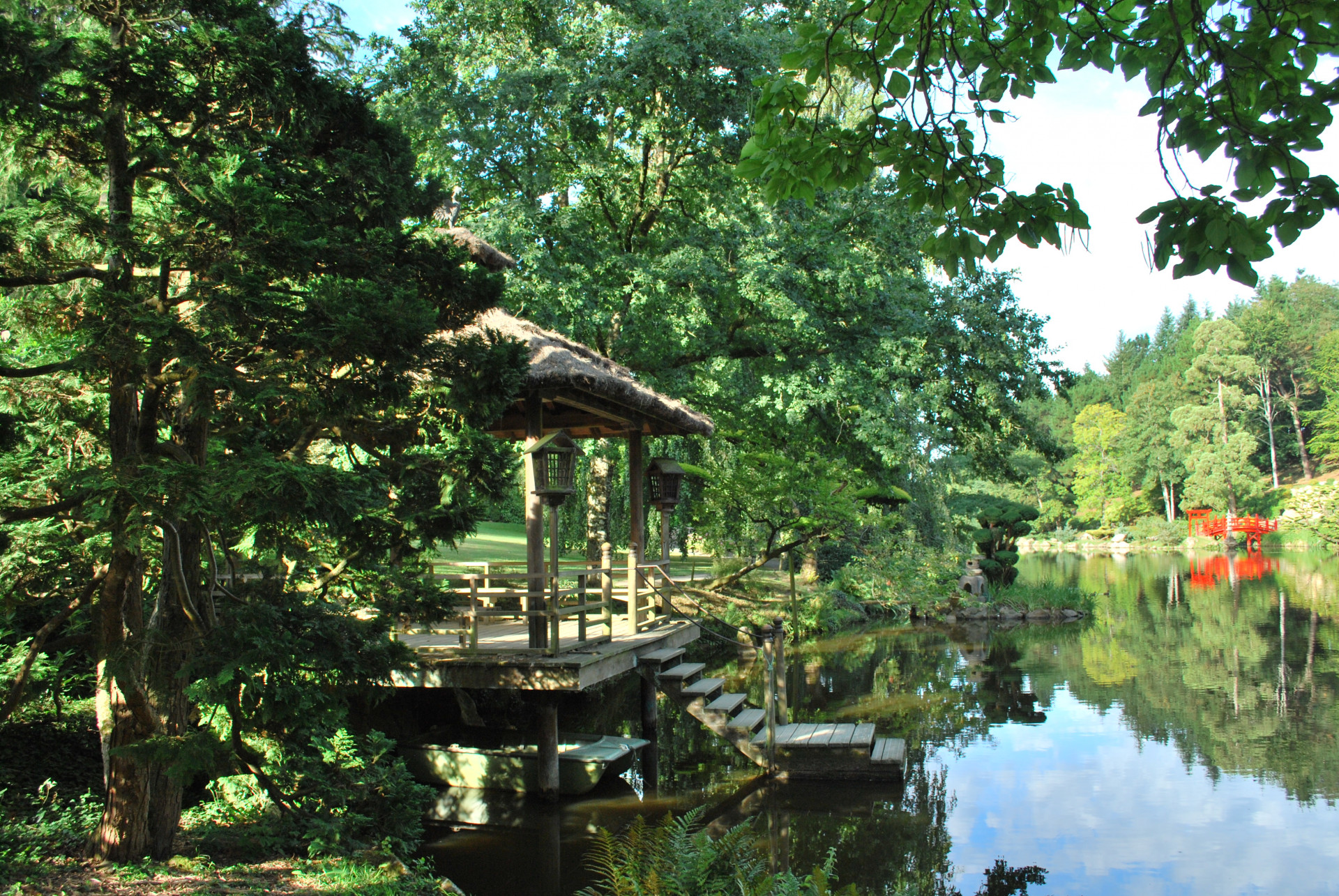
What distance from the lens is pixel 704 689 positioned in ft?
31.3

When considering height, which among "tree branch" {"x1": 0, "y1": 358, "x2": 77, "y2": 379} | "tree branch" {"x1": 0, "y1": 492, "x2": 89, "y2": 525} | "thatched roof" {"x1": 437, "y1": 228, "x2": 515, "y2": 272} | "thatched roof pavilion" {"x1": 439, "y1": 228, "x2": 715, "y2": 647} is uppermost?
"thatched roof" {"x1": 437, "y1": 228, "x2": 515, "y2": 272}

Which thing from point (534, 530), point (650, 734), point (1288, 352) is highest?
point (1288, 352)

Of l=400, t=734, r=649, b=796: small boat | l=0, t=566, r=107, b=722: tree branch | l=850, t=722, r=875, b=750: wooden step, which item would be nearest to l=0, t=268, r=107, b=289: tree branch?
l=0, t=566, r=107, b=722: tree branch

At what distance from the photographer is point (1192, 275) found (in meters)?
3.09

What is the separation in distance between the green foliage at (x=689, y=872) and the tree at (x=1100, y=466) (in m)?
57.2

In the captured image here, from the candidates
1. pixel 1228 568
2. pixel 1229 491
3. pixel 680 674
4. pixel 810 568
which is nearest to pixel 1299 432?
pixel 1229 491

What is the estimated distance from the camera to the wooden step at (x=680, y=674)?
9453 millimetres

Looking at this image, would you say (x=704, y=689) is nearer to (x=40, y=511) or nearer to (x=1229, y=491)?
(x=40, y=511)

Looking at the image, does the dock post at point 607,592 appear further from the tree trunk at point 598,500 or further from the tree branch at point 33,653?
the tree trunk at point 598,500

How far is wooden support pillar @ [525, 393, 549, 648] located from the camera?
830 cm

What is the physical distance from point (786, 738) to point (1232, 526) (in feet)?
147

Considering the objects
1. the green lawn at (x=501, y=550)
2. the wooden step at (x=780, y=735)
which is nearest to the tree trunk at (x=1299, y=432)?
the green lawn at (x=501, y=550)

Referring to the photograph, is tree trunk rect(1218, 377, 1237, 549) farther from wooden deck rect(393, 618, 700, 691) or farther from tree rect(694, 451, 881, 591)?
wooden deck rect(393, 618, 700, 691)

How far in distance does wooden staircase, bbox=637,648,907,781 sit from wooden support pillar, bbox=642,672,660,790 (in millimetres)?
308
